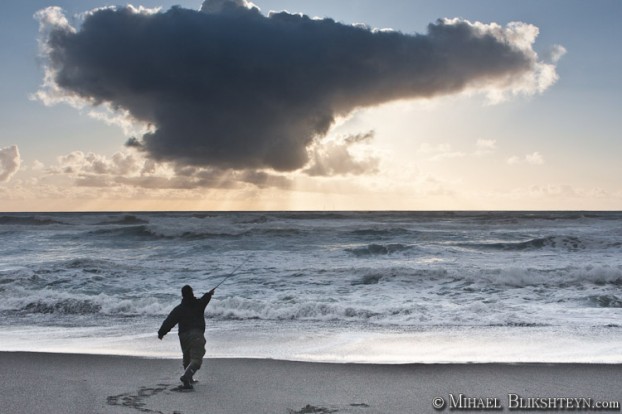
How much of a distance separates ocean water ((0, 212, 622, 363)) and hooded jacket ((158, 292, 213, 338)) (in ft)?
5.77

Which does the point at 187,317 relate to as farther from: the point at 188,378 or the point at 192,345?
the point at 188,378

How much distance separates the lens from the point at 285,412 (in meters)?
5.55

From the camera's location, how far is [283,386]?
257 inches

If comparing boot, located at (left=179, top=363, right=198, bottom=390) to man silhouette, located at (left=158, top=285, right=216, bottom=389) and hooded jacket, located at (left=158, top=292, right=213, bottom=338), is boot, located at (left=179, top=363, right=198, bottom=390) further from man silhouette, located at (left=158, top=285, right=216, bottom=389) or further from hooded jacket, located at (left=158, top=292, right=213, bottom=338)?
hooded jacket, located at (left=158, top=292, right=213, bottom=338)

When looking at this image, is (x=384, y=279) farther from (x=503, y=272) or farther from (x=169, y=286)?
(x=169, y=286)

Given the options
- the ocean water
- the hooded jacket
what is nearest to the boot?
the hooded jacket

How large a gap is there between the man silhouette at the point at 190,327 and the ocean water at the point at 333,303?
5.72ft

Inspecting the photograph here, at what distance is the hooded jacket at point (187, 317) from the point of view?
6711 millimetres

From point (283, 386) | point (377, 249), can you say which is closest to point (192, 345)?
point (283, 386)

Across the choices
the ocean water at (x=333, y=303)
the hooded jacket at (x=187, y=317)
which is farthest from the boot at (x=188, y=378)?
the ocean water at (x=333, y=303)

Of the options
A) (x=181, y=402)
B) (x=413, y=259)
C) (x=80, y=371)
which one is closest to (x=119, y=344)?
(x=80, y=371)

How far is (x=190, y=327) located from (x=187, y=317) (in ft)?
0.45

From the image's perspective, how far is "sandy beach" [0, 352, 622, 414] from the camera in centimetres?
575

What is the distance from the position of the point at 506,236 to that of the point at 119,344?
114 feet
